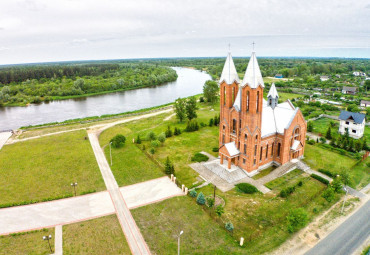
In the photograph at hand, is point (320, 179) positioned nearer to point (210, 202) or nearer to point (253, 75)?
point (210, 202)

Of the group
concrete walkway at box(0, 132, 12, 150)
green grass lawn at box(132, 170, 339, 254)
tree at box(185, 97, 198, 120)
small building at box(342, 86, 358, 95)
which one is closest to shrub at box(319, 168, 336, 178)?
green grass lawn at box(132, 170, 339, 254)

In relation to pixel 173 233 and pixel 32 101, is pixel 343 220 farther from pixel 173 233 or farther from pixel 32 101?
pixel 32 101

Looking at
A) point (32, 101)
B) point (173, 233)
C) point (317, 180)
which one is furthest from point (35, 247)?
point (32, 101)

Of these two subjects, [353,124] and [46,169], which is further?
[353,124]

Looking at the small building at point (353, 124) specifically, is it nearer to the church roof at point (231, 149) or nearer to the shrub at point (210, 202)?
the church roof at point (231, 149)

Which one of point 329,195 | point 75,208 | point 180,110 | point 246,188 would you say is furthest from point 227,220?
point 180,110

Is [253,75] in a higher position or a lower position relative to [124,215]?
higher
